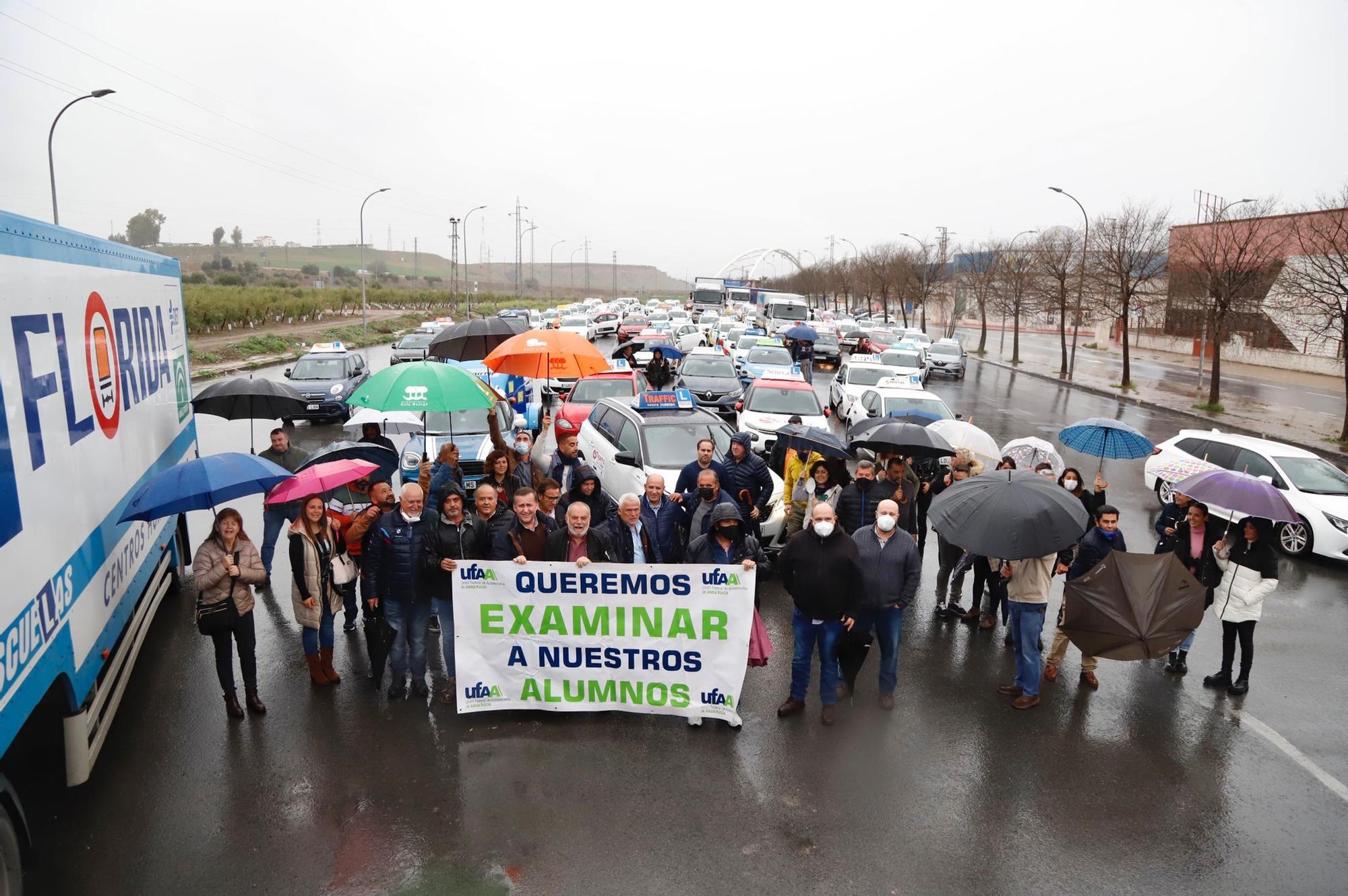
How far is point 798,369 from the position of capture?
2011cm

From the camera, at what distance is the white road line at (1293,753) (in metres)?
5.84

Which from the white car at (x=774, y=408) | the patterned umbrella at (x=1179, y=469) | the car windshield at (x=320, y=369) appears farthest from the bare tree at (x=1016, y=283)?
the car windshield at (x=320, y=369)

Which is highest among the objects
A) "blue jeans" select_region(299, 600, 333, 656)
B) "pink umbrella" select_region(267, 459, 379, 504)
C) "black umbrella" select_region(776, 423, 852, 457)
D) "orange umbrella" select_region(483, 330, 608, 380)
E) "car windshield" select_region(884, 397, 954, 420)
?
"orange umbrella" select_region(483, 330, 608, 380)

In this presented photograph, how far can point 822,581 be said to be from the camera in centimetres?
594

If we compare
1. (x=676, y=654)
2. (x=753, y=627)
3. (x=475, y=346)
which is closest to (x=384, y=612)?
(x=676, y=654)

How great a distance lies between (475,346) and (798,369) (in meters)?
8.41

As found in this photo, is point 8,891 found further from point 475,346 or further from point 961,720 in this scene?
point 475,346

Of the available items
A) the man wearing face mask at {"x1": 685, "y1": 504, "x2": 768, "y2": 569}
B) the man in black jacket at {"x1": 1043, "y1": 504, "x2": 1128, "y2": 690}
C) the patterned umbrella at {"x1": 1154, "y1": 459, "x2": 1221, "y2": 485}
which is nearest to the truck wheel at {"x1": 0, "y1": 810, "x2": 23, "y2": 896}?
the man wearing face mask at {"x1": 685, "y1": 504, "x2": 768, "y2": 569}

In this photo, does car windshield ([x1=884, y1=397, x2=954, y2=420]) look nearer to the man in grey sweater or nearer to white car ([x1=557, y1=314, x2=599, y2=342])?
the man in grey sweater

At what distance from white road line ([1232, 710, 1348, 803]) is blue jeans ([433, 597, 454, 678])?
20.4 ft

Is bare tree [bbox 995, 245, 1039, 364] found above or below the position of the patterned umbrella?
above

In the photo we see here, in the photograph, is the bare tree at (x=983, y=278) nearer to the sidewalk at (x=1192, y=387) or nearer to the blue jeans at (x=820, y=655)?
the sidewalk at (x=1192, y=387)

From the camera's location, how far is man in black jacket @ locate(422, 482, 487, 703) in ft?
20.3

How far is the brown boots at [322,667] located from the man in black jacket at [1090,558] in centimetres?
588
